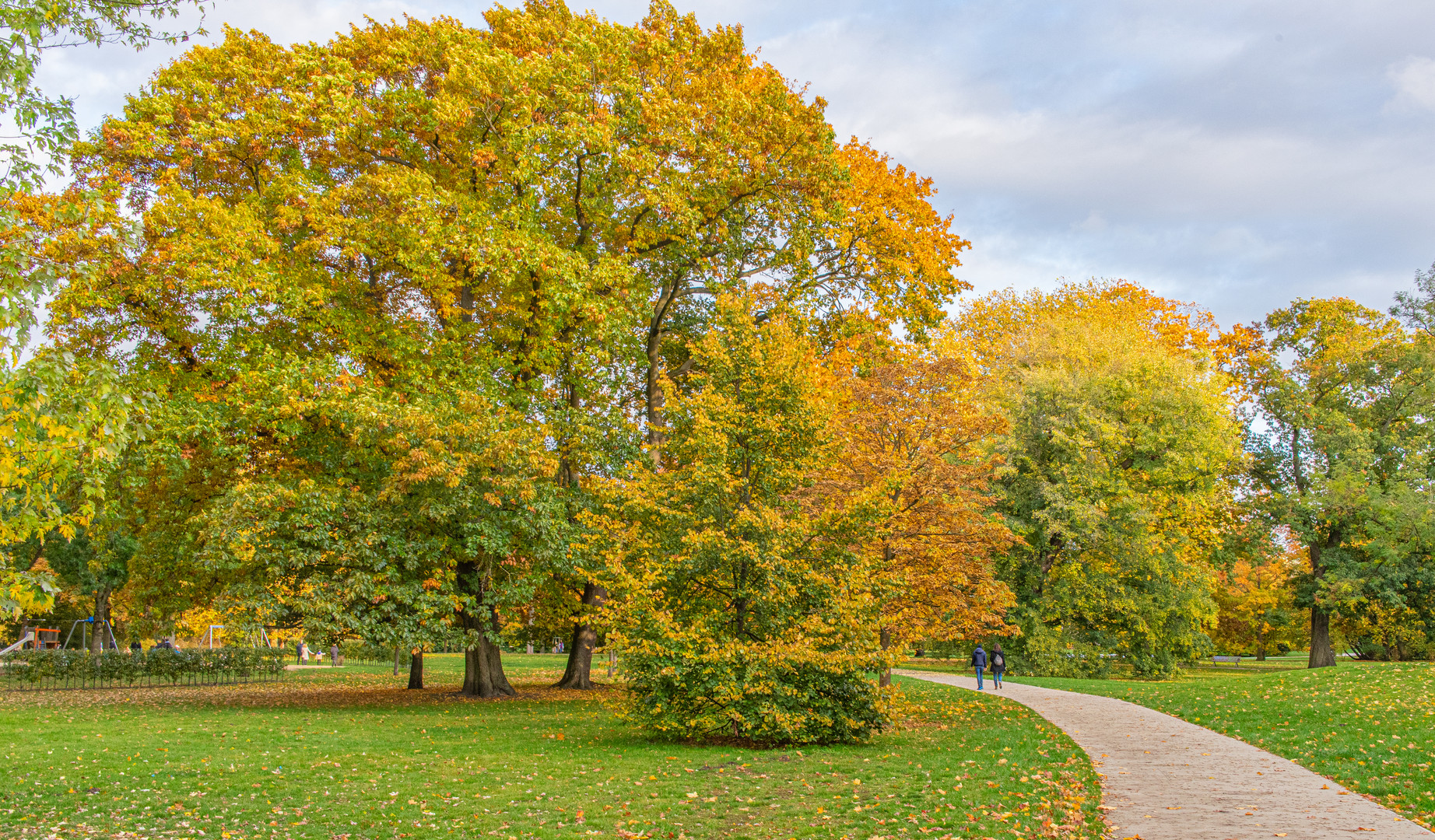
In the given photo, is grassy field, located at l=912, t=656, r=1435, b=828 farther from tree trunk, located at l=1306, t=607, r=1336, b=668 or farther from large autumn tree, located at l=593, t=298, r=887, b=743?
tree trunk, located at l=1306, t=607, r=1336, b=668

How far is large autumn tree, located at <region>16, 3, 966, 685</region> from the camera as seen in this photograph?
16.5 m

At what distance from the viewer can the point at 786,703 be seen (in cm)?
1177

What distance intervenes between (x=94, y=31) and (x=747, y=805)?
8.59m

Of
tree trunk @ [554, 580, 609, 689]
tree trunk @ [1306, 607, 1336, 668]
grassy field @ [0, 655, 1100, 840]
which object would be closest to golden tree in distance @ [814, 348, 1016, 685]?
grassy field @ [0, 655, 1100, 840]

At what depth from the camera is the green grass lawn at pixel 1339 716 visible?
882 centimetres

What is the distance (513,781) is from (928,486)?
10723mm

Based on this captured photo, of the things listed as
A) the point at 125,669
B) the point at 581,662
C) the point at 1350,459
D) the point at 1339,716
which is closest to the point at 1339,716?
the point at 1339,716

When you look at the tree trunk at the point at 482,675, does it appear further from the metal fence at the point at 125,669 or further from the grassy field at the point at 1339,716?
the grassy field at the point at 1339,716

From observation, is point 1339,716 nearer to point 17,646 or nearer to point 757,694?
point 757,694

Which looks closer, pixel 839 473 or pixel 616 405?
pixel 839 473

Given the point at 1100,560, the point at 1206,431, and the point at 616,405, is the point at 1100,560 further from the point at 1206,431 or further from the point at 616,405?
the point at 616,405

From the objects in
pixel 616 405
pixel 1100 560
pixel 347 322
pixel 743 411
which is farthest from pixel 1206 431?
pixel 347 322

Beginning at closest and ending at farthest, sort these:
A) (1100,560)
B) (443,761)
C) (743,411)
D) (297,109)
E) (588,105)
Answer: (443,761), (743,411), (297,109), (588,105), (1100,560)

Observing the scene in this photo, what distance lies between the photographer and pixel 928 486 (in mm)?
17578
